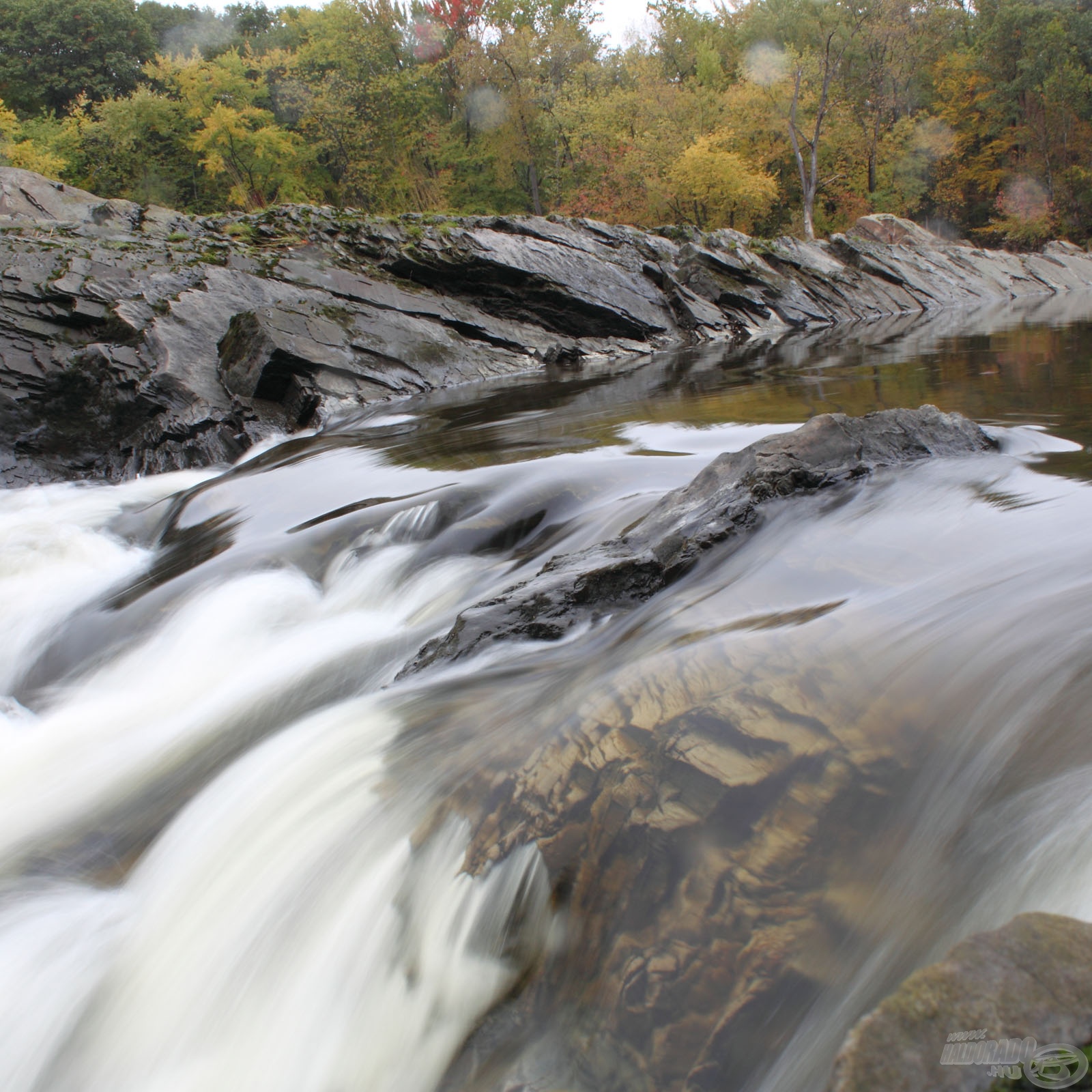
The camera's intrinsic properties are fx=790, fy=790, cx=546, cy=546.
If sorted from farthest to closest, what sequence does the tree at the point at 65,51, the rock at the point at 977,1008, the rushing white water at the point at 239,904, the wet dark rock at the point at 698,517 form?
the tree at the point at 65,51 → the wet dark rock at the point at 698,517 → the rushing white water at the point at 239,904 → the rock at the point at 977,1008

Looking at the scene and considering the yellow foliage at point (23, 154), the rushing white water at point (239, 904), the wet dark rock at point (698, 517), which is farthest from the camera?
the yellow foliage at point (23, 154)

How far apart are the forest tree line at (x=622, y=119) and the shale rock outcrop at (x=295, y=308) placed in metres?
15.6

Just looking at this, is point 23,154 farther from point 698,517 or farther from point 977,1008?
point 977,1008

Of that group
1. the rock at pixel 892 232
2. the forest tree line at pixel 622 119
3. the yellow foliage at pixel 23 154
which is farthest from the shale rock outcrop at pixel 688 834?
the yellow foliage at pixel 23 154

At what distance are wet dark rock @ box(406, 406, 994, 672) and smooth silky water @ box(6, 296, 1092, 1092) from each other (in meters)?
0.14

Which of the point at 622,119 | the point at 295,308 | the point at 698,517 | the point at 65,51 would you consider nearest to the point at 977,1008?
the point at 698,517

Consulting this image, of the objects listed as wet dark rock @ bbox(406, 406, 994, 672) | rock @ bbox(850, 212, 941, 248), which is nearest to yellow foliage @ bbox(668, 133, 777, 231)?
rock @ bbox(850, 212, 941, 248)

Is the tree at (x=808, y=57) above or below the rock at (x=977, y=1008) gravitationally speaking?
above

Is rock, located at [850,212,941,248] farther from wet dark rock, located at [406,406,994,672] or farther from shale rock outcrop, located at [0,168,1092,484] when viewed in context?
wet dark rock, located at [406,406,994,672]

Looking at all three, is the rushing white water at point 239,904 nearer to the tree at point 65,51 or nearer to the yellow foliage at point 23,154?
the yellow foliage at point 23,154

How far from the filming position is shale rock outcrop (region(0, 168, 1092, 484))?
10.1 meters

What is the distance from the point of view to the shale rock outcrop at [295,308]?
33.1 ft

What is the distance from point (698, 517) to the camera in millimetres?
3961

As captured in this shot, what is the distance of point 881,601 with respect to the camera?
2979 millimetres
